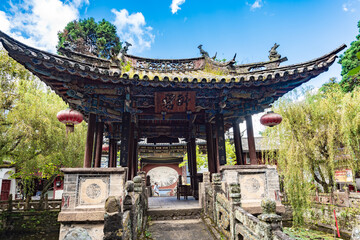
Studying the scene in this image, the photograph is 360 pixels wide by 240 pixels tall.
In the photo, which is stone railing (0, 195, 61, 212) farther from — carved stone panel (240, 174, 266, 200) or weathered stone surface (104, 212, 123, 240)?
weathered stone surface (104, 212, 123, 240)

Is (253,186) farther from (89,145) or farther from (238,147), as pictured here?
(89,145)

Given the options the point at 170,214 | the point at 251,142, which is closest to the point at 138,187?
the point at 170,214

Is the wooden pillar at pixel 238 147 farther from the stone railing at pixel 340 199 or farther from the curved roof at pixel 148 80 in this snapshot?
the stone railing at pixel 340 199

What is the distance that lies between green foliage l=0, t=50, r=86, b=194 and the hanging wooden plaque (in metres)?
8.29

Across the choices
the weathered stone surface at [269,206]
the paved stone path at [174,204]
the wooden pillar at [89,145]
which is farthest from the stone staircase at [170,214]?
the weathered stone surface at [269,206]

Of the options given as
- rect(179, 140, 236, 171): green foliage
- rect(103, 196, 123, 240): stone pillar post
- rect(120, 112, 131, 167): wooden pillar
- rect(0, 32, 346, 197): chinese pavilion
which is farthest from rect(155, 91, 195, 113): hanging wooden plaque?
rect(179, 140, 236, 171): green foliage

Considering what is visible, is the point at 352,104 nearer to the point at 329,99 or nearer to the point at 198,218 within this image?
the point at 329,99

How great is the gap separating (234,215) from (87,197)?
3.29 m

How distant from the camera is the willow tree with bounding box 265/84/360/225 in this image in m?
10.7

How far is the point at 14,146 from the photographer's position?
1152 cm

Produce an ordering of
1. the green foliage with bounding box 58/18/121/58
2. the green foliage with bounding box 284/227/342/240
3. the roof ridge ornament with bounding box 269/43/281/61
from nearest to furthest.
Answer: the roof ridge ornament with bounding box 269/43/281/61
the green foliage with bounding box 284/227/342/240
the green foliage with bounding box 58/18/121/58

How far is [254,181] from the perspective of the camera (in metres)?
6.09

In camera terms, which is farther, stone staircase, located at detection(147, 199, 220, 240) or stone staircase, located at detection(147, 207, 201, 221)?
stone staircase, located at detection(147, 207, 201, 221)

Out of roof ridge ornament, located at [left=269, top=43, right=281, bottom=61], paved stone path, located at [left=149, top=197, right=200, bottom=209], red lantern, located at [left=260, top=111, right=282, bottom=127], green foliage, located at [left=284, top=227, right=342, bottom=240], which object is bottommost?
green foliage, located at [left=284, top=227, right=342, bottom=240]
